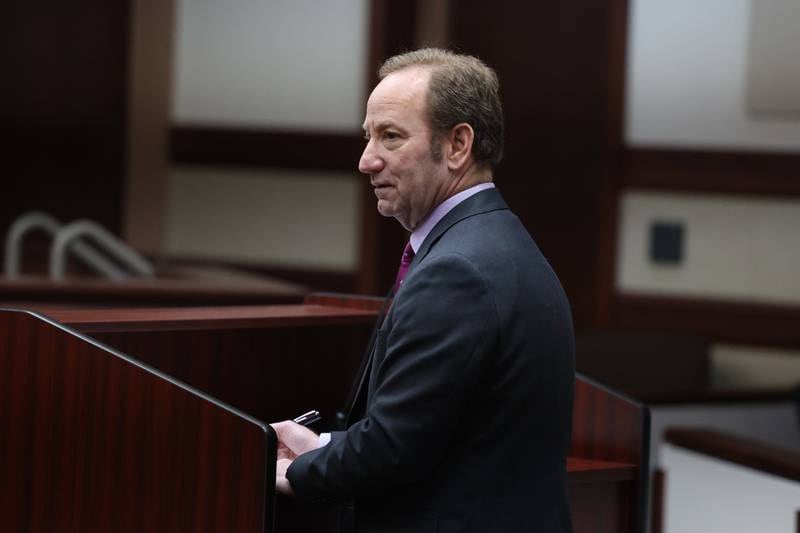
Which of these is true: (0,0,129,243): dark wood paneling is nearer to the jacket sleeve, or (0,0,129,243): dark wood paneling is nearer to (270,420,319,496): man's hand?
(270,420,319,496): man's hand

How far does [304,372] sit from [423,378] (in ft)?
1.86

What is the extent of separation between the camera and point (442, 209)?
1.36 metres

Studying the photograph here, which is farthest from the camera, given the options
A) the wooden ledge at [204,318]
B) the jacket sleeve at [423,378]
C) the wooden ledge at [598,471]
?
the wooden ledge at [598,471]

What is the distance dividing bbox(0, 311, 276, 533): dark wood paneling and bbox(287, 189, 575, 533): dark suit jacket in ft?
0.25

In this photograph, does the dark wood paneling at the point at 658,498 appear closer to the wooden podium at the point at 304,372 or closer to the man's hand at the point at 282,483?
the wooden podium at the point at 304,372

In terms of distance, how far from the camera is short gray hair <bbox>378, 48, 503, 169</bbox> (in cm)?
133

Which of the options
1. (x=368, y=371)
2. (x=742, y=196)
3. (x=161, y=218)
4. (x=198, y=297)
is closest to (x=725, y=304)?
(x=742, y=196)

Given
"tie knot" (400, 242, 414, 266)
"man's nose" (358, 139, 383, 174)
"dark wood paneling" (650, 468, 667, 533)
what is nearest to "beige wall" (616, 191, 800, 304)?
"dark wood paneling" (650, 468, 667, 533)

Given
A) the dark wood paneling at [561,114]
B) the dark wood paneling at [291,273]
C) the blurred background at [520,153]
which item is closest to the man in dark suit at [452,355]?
the blurred background at [520,153]

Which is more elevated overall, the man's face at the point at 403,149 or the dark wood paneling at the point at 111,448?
the man's face at the point at 403,149

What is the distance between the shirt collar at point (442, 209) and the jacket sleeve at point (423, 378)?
93 mm

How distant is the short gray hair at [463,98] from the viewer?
1.33 metres

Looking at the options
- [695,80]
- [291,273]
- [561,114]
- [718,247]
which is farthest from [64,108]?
[718,247]

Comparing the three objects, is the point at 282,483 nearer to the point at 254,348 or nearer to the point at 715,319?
the point at 254,348
